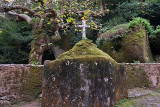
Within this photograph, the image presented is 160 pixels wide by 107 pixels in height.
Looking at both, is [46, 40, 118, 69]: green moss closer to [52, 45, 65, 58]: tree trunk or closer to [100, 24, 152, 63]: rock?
[100, 24, 152, 63]: rock

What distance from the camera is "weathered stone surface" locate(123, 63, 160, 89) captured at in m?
4.83

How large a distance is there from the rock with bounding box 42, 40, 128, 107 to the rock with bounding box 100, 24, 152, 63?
142 inches

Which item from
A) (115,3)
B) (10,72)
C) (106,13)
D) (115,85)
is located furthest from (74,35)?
(115,85)

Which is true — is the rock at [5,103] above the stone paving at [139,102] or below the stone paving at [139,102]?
below

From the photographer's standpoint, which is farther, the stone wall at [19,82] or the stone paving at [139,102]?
the stone wall at [19,82]

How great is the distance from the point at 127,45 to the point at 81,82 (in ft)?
14.3

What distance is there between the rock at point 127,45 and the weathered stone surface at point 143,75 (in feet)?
4.38

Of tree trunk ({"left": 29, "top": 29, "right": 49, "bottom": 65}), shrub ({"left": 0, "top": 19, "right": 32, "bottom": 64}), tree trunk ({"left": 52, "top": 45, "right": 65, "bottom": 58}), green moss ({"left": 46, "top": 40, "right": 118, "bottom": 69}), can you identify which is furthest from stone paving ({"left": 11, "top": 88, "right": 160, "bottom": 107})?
tree trunk ({"left": 52, "top": 45, "right": 65, "bottom": 58})

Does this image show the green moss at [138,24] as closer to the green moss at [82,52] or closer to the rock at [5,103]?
the green moss at [82,52]

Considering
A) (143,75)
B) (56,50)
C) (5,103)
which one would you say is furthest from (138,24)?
(5,103)

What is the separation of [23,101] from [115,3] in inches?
369

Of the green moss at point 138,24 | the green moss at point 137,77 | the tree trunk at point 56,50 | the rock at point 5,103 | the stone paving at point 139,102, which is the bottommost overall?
the rock at point 5,103

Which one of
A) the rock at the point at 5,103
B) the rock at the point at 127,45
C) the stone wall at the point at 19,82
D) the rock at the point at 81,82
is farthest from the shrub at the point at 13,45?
the rock at the point at 81,82

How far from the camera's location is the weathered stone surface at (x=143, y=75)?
4.83 m
